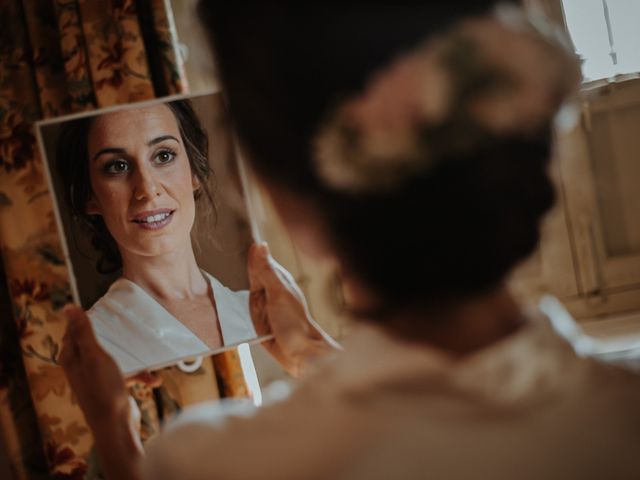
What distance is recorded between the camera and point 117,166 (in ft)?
5.41

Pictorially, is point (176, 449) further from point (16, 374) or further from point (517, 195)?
point (16, 374)

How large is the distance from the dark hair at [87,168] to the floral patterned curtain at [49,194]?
0.28 metres

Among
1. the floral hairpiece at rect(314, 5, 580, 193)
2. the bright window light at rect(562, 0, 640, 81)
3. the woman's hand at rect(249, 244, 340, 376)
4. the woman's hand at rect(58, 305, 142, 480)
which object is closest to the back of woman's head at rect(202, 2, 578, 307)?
the floral hairpiece at rect(314, 5, 580, 193)

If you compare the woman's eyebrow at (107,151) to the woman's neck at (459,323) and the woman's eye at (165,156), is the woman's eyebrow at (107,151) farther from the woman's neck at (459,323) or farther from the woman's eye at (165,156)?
the woman's neck at (459,323)

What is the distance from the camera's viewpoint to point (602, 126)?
2252 mm

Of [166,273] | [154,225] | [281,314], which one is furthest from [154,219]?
[281,314]

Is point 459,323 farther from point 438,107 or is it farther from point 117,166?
point 117,166

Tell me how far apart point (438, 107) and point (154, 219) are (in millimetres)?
1246

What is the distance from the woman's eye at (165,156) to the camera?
165cm

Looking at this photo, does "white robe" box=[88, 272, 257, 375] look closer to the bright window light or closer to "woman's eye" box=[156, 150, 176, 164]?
"woman's eye" box=[156, 150, 176, 164]

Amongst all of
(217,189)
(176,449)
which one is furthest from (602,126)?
(176,449)

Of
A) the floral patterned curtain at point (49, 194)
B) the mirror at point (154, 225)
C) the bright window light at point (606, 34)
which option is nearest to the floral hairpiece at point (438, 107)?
the mirror at point (154, 225)

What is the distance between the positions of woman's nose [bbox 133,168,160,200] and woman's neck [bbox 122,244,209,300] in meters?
0.15

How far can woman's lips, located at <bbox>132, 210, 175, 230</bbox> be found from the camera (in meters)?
1.66
